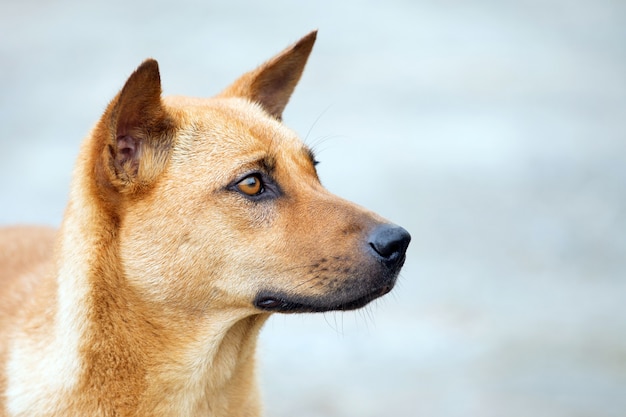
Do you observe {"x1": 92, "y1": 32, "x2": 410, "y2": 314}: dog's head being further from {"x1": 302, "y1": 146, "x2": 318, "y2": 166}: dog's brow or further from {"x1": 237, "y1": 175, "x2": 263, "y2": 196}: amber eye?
{"x1": 302, "y1": 146, "x2": 318, "y2": 166}: dog's brow

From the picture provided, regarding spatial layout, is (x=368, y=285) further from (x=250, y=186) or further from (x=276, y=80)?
(x=276, y=80)

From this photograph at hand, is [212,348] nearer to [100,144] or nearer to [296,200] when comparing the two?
[296,200]

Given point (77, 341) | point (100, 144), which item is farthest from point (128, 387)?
point (100, 144)

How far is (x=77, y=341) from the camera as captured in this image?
386 centimetres

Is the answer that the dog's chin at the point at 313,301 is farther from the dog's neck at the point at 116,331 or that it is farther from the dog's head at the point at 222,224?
the dog's neck at the point at 116,331

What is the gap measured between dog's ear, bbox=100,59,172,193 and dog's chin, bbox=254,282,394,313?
0.74 m

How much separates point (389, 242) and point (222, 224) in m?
0.72

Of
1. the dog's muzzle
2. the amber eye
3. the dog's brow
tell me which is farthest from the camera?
the dog's brow

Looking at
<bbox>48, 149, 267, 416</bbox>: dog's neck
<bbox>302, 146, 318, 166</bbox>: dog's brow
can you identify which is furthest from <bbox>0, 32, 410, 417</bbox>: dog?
<bbox>302, 146, 318, 166</bbox>: dog's brow

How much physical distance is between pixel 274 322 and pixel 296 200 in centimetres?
392

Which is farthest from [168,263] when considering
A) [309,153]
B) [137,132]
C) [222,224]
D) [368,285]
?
[309,153]

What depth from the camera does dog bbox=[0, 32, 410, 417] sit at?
3820 mm

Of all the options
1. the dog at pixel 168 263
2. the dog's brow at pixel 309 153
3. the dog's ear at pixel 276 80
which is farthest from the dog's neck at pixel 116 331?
the dog's ear at pixel 276 80

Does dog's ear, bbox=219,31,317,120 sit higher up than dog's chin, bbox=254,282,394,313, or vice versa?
dog's ear, bbox=219,31,317,120
